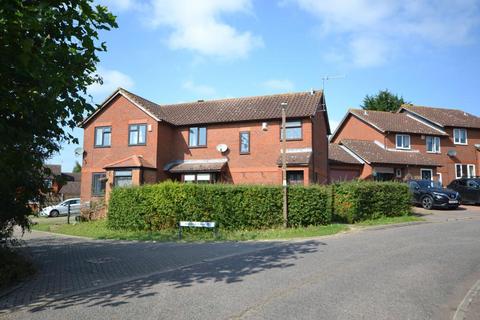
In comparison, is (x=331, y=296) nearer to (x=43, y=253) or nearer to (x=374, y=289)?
(x=374, y=289)

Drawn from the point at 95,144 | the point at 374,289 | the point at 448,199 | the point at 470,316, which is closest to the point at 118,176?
the point at 95,144

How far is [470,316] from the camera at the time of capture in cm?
590

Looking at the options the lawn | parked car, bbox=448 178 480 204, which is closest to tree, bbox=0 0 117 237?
the lawn

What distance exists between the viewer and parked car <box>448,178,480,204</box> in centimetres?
2598

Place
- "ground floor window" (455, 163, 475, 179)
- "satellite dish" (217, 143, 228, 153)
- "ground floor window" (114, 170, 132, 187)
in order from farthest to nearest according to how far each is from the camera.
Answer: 1. "ground floor window" (455, 163, 475, 179)
2. "satellite dish" (217, 143, 228, 153)
3. "ground floor window" (114, 170, 132, 187)

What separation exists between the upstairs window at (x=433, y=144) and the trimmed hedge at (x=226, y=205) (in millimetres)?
22329

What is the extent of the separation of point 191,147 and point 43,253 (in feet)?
54.7

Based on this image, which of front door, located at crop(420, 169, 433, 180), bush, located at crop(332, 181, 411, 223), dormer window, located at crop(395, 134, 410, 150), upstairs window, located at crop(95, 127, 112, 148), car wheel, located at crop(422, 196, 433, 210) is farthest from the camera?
dormer window, located at crop(395, 134, 410, 150)

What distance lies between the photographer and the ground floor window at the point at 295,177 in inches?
1003

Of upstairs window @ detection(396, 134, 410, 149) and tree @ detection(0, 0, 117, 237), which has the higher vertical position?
upstairs window @ detection(396, 134, 410, 149)

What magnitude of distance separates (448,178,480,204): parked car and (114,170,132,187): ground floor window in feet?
69.0

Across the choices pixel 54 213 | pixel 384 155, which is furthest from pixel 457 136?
pixel 54 213

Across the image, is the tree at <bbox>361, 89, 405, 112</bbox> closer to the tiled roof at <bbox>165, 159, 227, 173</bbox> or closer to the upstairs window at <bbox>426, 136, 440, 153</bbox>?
the upstairs window at <bbox>426, 136, 440, 153</bbox>

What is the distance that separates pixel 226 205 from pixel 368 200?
23.3 feet
